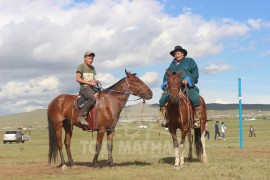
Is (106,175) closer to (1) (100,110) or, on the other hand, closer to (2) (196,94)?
(1) (100,110)

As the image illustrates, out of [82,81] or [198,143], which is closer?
[82,81]

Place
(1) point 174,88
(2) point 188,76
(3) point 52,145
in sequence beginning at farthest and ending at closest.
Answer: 1. (3) point 52,145
2. (2) point 188,76
3. (1) point 174,88

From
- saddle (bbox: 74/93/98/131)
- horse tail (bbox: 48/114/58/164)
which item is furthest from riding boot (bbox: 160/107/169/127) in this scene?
horse tail (bbox: 48/114/58/164)

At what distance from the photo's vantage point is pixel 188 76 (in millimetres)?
14945

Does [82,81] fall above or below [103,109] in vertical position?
above

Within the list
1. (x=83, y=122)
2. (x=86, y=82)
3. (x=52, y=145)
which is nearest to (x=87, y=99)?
(x=86, y=82)

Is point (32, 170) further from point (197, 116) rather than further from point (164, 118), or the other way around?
point (197, 116)

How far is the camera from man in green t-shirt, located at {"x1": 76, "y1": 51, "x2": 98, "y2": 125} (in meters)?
14.3

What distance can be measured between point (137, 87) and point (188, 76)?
Result: 195cm

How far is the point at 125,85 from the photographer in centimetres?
1488

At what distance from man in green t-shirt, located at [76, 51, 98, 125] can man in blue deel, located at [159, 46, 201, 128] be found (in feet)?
8.38

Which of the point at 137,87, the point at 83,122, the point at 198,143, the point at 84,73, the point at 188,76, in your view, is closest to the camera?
the point at 83,122

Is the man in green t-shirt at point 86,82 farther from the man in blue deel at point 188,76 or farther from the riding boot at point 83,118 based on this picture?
the man in blue deel at point 188,76

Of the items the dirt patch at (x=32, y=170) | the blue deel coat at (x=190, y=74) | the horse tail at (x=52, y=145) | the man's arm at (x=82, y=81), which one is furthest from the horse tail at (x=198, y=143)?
the horse tail at (x=52, y=145)
